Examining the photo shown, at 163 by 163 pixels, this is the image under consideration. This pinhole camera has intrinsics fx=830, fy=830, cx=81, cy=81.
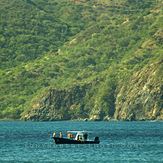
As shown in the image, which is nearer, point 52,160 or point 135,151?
point 52,160

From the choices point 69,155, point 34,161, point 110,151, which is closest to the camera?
point 34,161

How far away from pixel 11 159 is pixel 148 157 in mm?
28822

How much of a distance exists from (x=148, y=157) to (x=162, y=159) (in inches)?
219

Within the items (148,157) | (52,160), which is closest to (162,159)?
→ (148,157)

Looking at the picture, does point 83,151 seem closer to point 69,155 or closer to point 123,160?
point 69,155

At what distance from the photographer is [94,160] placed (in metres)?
170

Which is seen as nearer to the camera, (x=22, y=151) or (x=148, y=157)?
(x=148, y=157)

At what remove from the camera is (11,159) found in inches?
6850

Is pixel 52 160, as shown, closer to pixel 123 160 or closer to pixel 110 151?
pixel 123 160

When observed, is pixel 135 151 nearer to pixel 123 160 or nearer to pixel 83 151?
pixel 83 151

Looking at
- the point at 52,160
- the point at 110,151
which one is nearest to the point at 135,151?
the point at 110,151

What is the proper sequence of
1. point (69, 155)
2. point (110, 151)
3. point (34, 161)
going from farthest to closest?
point (110, 151) < point (69, 155) < point (34, 161)

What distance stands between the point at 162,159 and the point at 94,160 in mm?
13937

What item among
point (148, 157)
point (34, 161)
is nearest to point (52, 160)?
point (34, 161)
